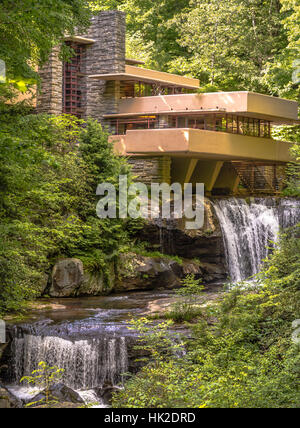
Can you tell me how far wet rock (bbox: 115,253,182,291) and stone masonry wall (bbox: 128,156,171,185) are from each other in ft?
21.2

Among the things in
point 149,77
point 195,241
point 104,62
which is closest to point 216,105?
point 149,77

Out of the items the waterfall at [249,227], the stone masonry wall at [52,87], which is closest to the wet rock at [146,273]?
the waterfall at [249,227]

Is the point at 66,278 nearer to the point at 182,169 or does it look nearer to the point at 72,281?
the point at 72,281

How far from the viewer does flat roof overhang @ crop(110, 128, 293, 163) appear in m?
27.5

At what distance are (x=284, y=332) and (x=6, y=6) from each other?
8542 millimetres

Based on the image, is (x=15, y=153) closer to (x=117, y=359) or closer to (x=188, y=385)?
(x=188, y=385)

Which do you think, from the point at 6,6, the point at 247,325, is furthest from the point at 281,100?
the point at 6,6

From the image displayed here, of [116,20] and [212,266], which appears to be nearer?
[212,266]

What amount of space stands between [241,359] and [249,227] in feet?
45.0

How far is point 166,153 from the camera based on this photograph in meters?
28.4

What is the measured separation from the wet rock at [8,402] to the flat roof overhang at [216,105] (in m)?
18.6

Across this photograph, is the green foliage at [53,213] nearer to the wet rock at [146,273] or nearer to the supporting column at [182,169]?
the wet rock at [146,273]

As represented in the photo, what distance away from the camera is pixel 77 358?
1489 centimetres

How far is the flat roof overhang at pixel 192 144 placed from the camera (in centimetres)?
2745
